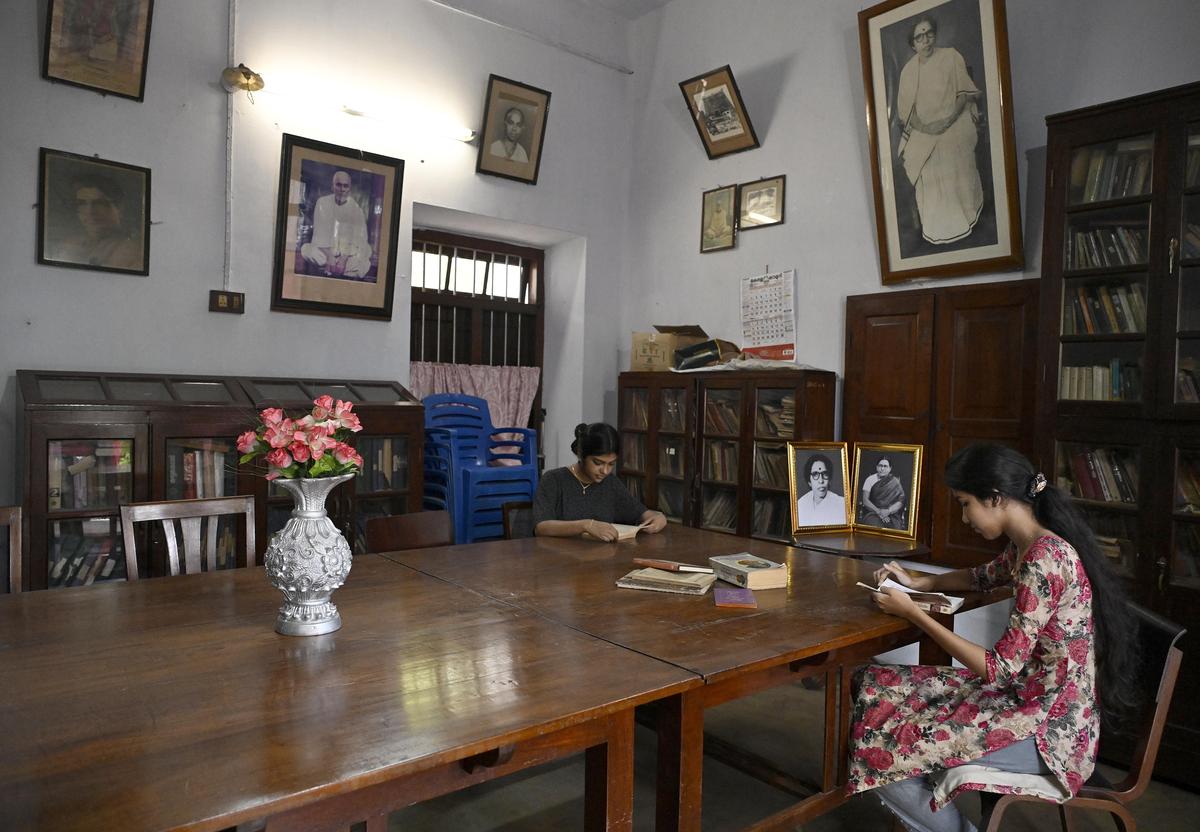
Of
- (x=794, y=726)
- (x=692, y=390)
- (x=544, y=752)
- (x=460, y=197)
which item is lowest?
(x=794, y=726)

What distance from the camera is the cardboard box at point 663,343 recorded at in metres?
5.17

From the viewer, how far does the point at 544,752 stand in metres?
1.36

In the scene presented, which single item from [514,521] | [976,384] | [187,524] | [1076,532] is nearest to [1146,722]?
[1076,532]

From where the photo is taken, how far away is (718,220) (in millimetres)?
5223

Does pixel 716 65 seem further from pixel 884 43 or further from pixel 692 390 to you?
pixel 692 390

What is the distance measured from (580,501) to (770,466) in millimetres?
1710

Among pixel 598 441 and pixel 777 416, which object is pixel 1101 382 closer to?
pixel 777 416

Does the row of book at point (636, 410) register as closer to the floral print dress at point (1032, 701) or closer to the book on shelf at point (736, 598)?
the book on shelf at point (736, 598)

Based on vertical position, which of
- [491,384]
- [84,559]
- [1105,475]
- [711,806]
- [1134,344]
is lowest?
[711,806]

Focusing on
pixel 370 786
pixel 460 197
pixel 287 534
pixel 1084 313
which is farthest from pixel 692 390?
pixel 370 786

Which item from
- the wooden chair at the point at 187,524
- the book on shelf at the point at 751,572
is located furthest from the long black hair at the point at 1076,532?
the wooden chair at the point at 187,524

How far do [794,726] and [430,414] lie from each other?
2975 mm

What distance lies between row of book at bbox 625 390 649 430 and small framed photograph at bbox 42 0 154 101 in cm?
328

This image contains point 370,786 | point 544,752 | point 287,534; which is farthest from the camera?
point 287,534
